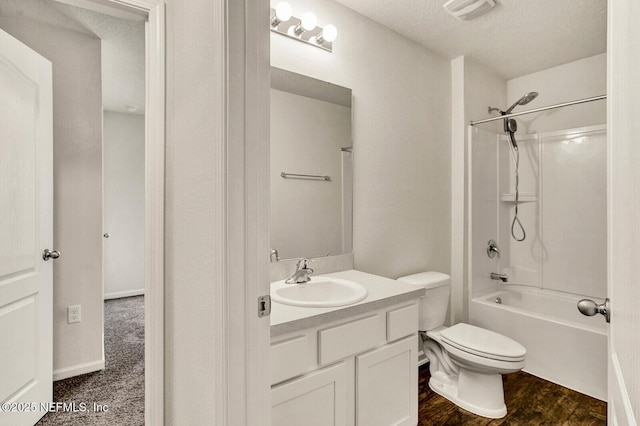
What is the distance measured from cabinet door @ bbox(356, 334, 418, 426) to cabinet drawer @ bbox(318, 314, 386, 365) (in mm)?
56

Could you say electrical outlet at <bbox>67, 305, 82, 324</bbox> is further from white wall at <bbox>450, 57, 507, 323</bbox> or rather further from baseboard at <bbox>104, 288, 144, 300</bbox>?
white wall at <bbox>450, 57, 507, 323</bbox>

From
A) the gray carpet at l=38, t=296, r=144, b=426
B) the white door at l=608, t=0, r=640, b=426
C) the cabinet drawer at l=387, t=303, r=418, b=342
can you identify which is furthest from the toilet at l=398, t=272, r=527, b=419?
the gray carpet at l=38, t=296, r=144, b=426

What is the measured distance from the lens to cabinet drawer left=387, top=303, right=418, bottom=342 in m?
1.58

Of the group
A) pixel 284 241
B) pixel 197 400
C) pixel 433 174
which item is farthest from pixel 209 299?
pixel 433 174

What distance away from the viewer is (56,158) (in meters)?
2.21

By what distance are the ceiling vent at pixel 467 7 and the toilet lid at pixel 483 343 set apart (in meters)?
2.00

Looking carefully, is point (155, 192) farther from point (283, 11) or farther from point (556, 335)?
point (556, 335)

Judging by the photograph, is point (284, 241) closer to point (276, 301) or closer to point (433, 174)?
point (276, 301)

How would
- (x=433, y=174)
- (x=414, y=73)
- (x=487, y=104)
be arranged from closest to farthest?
(x=414, y=73) < (x=433, y=174) < (x=487, y=104)

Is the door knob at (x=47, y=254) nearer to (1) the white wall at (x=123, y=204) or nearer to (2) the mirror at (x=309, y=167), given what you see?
(2) the mirror at (x=309, y=167)

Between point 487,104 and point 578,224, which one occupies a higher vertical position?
point 487,104

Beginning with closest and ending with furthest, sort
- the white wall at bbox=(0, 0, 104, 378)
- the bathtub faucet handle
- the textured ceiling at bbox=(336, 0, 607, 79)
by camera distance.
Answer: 1. the textured ceiling at bbox=(336, 0, 607, 79)
2. the white wall at bbox=(0, 0, 104, 378)
3. the bathtub faucet handle

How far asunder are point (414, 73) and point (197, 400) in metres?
2.45

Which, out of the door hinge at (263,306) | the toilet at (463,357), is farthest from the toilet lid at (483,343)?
the door hinge at (263,306)
